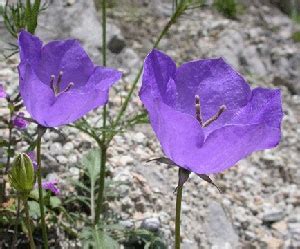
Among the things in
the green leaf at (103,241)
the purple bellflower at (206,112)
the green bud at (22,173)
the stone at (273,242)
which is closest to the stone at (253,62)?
the stone at (273,242)

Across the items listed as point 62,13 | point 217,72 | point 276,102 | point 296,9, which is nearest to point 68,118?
point 217,72

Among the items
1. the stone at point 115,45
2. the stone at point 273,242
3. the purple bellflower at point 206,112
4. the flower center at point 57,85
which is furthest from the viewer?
the stone at point 115,45

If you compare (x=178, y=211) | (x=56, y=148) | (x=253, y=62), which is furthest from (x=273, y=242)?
(x=253, y=62)

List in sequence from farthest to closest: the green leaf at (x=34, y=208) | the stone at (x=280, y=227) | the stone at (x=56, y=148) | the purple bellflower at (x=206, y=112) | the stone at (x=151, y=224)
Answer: the stone at (x=280, y=227), the stone at (x=56, y=148), the stone at (x=151, y=224), the green leaf at (x=34, y=208), the purple bellflower at (x=206, y=112)

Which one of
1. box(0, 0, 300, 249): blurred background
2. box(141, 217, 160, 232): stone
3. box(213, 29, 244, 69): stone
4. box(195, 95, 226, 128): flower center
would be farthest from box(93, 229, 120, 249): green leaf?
box(213, 29, 244, 69): stone

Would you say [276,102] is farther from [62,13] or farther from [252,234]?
[62,13]

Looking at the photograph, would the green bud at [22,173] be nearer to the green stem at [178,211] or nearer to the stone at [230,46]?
the green stem at [178,211]
